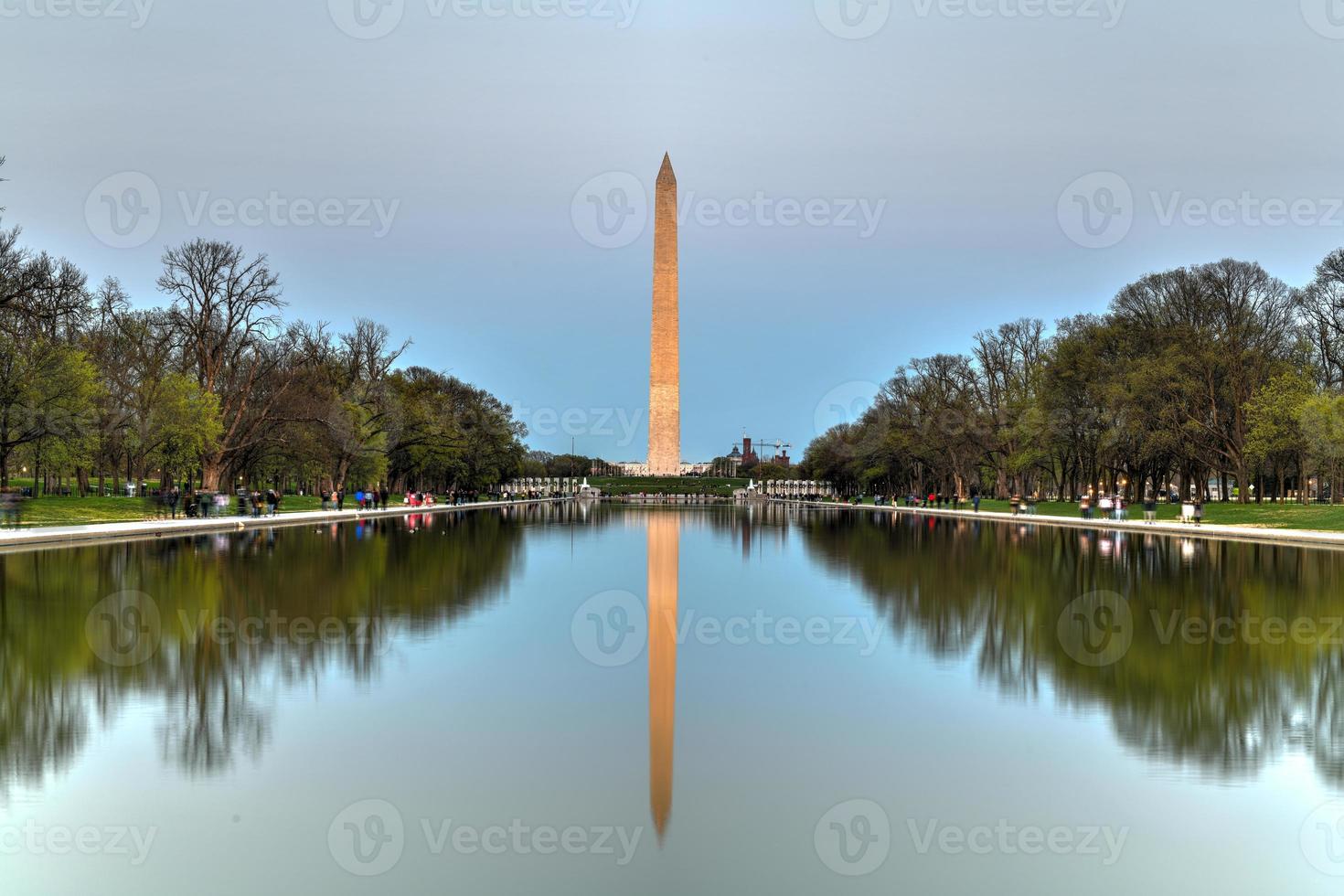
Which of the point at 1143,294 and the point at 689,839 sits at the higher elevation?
the point at 1143,294

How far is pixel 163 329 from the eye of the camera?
171 feet

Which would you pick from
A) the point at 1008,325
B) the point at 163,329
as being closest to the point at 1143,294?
the point at 1008,325

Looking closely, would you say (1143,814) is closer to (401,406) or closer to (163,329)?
(163,329)

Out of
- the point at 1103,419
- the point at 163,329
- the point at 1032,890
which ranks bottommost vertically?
the point at 1032,890

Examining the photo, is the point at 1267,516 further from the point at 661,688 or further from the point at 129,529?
the point at 661,688

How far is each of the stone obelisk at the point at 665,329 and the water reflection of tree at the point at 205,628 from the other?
51.1 meters

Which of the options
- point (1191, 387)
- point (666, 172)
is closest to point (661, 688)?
point (1191, 387)

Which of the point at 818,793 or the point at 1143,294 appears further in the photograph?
the point at 1143,294

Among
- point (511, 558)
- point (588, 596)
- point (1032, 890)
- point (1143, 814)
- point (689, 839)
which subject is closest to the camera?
point (1032, 890)

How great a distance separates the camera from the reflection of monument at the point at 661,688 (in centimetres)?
604

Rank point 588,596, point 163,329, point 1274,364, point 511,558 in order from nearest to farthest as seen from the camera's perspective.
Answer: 1. point 588,596
2. point 511,558
3. point 1274,364
4. point 163,329

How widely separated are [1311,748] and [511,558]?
17.9 meters

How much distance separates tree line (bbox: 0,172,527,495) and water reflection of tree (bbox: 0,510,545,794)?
444 inches

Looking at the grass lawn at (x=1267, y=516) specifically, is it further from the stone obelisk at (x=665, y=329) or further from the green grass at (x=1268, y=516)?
the stone obelisk at (x=665, y=329)
